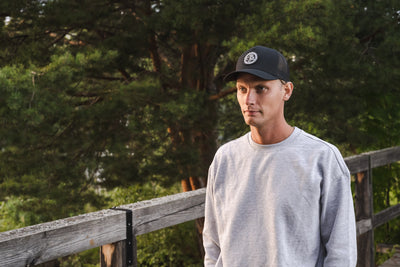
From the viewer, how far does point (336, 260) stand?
1.59m

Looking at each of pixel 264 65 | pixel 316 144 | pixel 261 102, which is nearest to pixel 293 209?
pixel 316 144

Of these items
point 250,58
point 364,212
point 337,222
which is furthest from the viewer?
point 364,212

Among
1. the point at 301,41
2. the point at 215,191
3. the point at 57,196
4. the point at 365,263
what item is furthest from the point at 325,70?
the point at 215,191

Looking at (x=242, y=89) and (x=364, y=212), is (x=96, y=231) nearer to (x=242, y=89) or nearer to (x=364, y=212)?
(x=242, y=89)

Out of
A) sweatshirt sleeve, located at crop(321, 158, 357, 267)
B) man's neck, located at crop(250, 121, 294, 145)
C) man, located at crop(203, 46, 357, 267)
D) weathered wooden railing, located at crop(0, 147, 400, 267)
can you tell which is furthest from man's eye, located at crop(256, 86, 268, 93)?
weathered wooden railing, located at crop(0, 147, 400, 267)

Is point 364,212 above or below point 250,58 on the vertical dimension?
below

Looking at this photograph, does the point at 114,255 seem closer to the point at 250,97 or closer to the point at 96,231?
the point at 96,231

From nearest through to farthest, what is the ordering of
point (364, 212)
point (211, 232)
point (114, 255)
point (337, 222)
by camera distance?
point (337, 222) → point (211, 232) → point (114, 255) → point (364, 212)

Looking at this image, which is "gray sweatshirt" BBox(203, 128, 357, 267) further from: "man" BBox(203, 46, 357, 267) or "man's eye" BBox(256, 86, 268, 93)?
"man's eye" BBox(256, 86, 268, 93)

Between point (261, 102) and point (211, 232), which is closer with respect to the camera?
point (261, 102)

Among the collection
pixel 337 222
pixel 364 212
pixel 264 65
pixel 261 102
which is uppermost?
pixel 264 65

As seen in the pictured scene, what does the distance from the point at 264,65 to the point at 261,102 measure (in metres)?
0.14

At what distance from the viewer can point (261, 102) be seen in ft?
5.52

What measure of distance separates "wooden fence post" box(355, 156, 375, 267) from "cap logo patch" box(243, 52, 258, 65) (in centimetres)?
290
